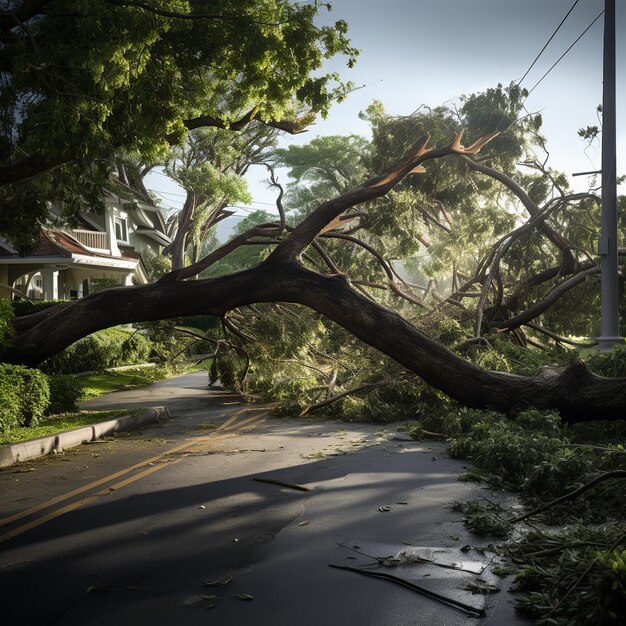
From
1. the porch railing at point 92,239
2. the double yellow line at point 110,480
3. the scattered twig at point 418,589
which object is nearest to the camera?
the scattered twig at point 418,589

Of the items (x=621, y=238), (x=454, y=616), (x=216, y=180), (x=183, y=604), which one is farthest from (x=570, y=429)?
(x=216, y=180)

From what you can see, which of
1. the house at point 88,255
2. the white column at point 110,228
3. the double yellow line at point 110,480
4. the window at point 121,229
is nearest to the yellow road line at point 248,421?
the double yellow line at point 110,480

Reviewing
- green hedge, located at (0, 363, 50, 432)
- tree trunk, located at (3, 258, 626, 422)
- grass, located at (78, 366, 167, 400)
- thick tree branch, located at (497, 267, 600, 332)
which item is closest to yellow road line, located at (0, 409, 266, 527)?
tree trunk, located at (3, 258, 626, 422)

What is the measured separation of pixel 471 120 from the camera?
22.3 meters

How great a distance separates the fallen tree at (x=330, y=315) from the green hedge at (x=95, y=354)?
28.5ft

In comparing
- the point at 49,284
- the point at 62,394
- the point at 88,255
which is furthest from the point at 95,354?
the point at 62,394

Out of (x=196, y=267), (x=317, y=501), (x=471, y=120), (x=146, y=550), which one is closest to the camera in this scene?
(x=146, y=550)

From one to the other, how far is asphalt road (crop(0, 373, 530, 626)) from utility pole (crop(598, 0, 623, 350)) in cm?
385

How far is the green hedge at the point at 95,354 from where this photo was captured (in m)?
24.1

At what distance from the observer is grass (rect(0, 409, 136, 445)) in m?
10.7

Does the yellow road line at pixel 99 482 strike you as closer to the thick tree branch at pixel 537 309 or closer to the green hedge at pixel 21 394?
the green hedge at pixel 21 394

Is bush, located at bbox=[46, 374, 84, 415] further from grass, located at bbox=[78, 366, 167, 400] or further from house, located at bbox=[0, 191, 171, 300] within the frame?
house, located at bbox=[0, 191, 171, 300]

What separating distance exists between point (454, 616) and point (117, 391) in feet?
59.1

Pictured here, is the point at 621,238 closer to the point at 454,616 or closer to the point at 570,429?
the point at 570,429
